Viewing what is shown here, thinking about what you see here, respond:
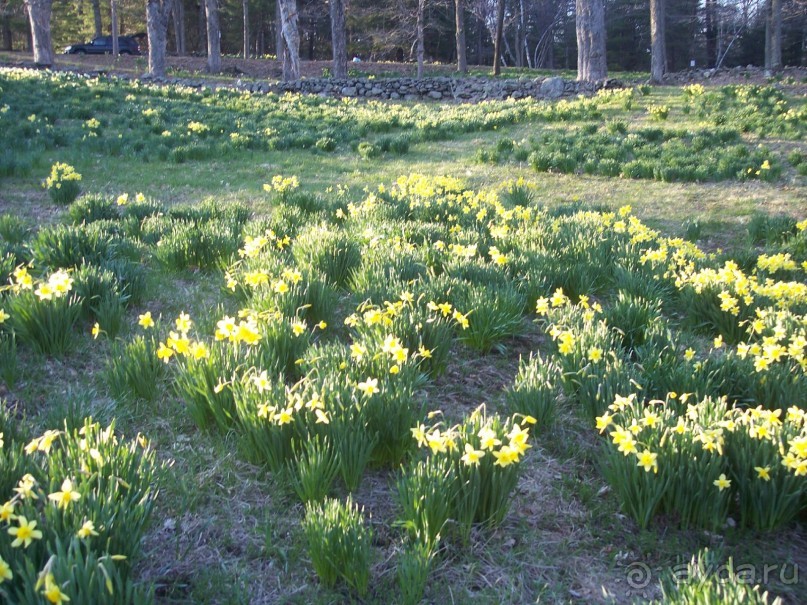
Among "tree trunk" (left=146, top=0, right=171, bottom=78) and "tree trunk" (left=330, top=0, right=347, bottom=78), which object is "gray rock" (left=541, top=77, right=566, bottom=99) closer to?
"tree trunk" (left=330, top=0, right=347, bottom=78)

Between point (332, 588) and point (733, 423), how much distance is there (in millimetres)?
1549

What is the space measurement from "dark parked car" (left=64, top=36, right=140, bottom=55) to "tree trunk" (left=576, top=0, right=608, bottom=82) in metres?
29.6

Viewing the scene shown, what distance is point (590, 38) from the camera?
17688 millimetres

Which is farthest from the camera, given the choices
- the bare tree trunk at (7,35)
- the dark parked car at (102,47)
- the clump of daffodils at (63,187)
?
the bare tree trunk at (7,35)

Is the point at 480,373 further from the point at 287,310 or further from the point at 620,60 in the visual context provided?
the point at 620,60

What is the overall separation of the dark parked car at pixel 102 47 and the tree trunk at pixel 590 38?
29615mm

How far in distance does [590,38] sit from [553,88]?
1.63 meters

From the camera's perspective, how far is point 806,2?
81.7 feet

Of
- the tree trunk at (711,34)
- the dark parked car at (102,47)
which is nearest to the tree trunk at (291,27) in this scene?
the dark parked car at (102,47)

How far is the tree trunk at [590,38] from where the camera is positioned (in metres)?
17.1

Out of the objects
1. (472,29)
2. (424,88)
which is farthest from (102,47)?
(472,29)

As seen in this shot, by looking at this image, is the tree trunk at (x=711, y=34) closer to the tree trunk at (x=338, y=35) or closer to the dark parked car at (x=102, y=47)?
the tree trunk at (x=338, y=35)

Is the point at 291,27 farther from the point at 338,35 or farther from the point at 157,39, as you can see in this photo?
the point at 157,39

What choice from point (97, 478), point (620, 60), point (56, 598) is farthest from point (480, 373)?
point (620, 60)
